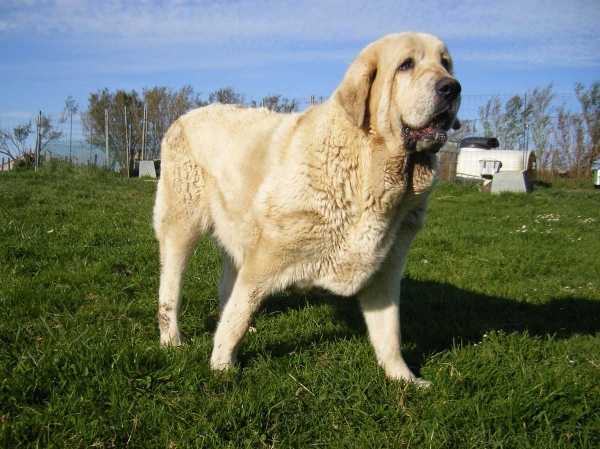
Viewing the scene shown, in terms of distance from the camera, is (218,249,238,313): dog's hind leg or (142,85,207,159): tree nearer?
(218,249,238,313): dog's hind leg

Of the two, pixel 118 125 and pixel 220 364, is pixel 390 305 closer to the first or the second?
pixel 220 364

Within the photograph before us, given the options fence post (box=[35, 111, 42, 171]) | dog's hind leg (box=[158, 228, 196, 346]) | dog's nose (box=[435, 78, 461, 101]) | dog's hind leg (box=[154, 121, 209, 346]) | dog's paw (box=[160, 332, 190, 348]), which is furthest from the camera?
fence post (box=[35, 111, 42, 171])

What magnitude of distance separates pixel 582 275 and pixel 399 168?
12.6ft

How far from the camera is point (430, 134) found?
8.57 ft

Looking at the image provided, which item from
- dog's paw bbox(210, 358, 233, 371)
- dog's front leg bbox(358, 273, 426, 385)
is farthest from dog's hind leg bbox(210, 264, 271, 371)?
dog's front leg bbox(358, 273, 426, 385)

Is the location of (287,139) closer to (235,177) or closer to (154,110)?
(235,177)

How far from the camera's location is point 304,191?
105 inches

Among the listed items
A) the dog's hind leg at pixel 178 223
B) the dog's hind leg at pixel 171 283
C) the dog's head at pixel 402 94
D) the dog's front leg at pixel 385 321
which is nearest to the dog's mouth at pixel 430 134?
the dog's head at pixel 402 94

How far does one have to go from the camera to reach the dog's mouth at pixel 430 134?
2611mm

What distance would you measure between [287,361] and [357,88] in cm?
168

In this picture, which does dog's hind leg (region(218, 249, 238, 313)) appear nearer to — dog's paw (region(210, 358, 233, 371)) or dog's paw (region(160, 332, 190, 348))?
dog's paw (region(160, 332, 190, 348))

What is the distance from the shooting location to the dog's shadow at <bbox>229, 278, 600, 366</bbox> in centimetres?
352

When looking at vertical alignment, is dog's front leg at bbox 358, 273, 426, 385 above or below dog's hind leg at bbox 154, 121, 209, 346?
below

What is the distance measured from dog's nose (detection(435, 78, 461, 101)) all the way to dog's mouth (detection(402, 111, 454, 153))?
100 millimetres
